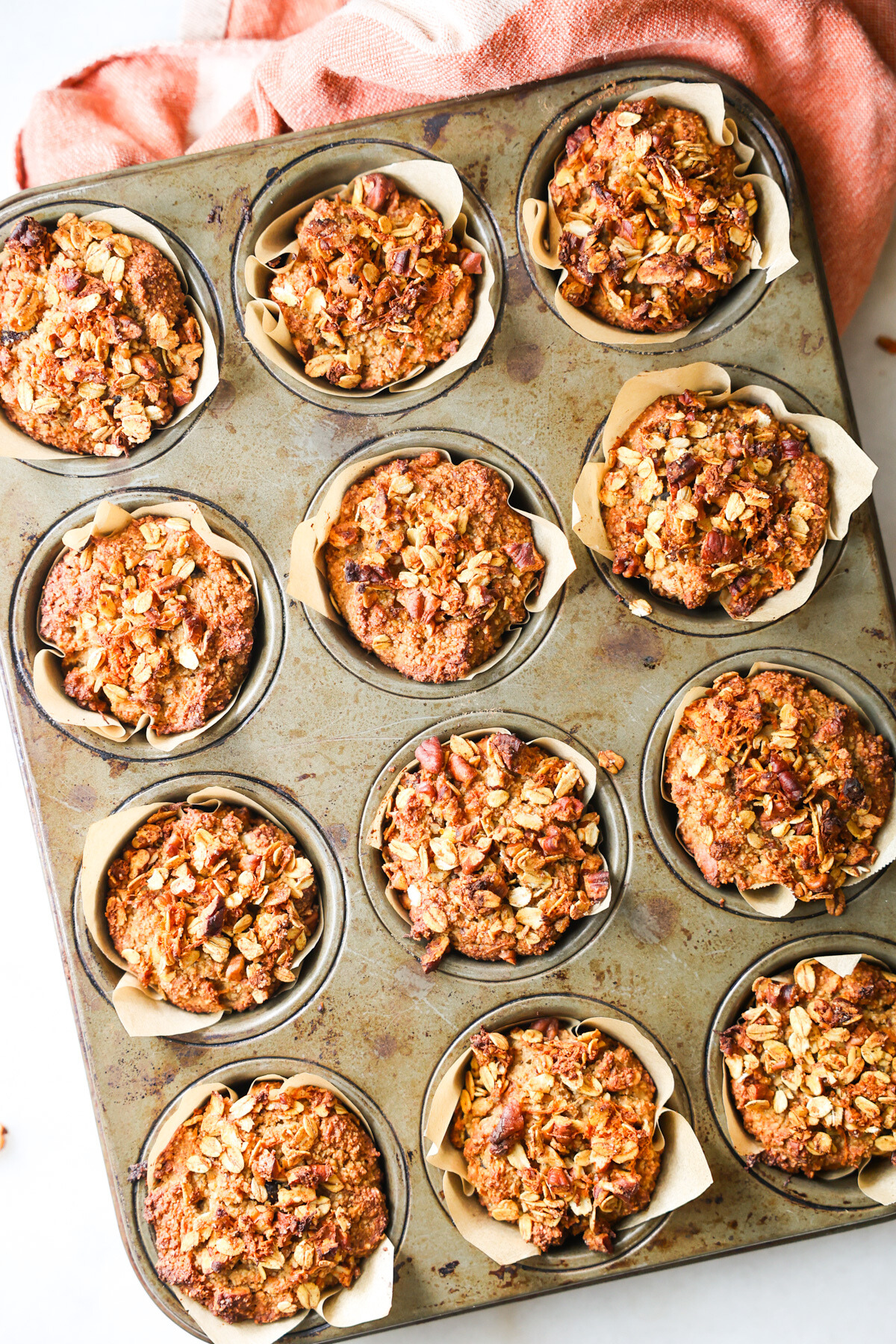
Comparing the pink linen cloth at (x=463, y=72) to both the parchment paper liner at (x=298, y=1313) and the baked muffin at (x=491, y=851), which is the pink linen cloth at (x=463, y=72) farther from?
the parchment paper liner at (x=298, y=1313)

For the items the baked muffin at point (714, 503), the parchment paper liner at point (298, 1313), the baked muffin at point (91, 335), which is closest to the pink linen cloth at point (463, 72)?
the baked muffin at point (91, 335)

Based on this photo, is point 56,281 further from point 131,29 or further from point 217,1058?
point 217,1058

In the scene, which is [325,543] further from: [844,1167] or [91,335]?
[844,1167]

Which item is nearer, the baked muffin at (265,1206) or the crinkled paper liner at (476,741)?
the baked muffin at (265,1206)

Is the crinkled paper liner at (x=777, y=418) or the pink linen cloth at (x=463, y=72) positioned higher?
the pink linen cloth at (x=463, y=72)

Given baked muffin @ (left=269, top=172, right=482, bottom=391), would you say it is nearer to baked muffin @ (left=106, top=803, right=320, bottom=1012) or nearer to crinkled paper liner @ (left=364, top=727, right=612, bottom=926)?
crinkled paper liner @ (left=364, top=727, right=612, bottom=926)

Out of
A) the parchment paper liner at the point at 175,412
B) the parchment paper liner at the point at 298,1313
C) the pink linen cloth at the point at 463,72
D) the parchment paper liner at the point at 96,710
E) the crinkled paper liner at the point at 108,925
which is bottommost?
the parchment paper liner at the point at 298,1313
